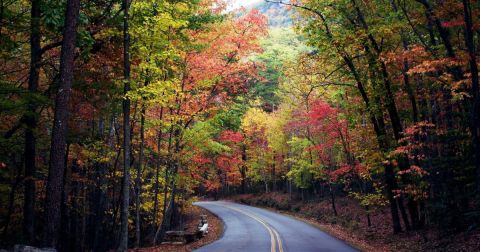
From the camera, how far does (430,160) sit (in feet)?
43.4

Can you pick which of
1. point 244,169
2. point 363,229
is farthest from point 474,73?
point 244,169

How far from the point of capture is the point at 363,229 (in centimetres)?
2242

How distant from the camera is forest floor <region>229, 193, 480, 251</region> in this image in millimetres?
13453

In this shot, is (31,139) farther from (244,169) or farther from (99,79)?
(244,169)

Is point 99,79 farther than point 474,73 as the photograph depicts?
Yes

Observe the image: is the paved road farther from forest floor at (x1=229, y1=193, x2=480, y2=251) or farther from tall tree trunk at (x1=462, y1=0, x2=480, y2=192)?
tall tree trunk at (x1=462, y1=0, x2=480, y2=192)

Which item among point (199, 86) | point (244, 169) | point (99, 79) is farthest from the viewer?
point (244, 169)

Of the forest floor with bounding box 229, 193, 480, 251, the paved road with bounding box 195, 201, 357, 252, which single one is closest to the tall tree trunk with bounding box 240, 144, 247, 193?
the forest floor with bounding box 229, 193, 480, 251

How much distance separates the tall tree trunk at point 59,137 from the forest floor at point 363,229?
38.6ft

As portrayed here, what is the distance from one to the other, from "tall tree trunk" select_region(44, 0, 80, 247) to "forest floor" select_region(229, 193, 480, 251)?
38.6 feet

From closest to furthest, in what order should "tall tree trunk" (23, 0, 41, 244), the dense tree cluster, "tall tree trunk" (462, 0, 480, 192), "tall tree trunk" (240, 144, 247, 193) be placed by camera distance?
"tall tree trunk" (462, 0, 480, 192), the dense tree cluster, "tall tree trunk" (23, 0, 41, 244), "tall tree trunk" (240, 144, 247, 193)

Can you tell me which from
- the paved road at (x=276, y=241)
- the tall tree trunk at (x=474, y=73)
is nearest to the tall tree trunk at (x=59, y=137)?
the paved road at (x=276, y=241)

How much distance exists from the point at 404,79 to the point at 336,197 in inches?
804

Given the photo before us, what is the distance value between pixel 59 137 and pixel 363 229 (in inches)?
730
